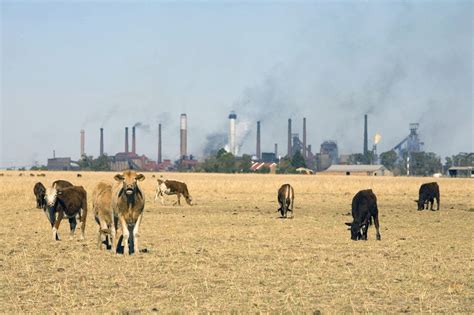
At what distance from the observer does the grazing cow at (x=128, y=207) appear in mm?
19688

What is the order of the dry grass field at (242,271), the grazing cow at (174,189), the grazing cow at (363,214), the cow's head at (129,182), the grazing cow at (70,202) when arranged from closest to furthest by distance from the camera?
the dry grass field at (242,271) → the cow's head at (129,182) → the grazing cow at (70,202) → the grazing cow at (363,214) → the grazing cow at (174,189)

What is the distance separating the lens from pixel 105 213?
21656 millimetres

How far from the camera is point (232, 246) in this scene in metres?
22.1

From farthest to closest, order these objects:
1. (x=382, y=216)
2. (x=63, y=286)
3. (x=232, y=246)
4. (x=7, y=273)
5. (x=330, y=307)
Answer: (x=382, y=216) → (x=232, y=246) → (x=7, y=273) → (x=63, y=286) → (x=330, y=307)

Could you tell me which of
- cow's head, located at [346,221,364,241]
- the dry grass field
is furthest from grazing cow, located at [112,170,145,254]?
cow's head, located at [346,221,364,241]

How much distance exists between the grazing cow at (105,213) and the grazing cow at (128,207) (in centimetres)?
60

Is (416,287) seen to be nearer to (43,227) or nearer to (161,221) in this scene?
(43,227)

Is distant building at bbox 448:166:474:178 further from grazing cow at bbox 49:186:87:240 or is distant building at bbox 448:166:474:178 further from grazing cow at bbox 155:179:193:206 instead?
grazing cow at bbox 49:186:87:240

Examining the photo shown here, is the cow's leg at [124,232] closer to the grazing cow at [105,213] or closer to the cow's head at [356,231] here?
the grazing cow at [105,213]

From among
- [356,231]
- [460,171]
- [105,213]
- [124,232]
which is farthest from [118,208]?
[460,171]

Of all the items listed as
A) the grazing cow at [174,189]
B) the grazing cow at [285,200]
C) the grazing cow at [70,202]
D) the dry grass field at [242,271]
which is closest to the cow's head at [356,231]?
the dry grass field at [242,271]

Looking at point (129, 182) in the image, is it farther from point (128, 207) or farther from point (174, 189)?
point (174, 189)

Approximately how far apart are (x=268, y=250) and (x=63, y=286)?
293 inches

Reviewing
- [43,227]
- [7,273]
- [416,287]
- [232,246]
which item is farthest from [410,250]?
[43,227]
